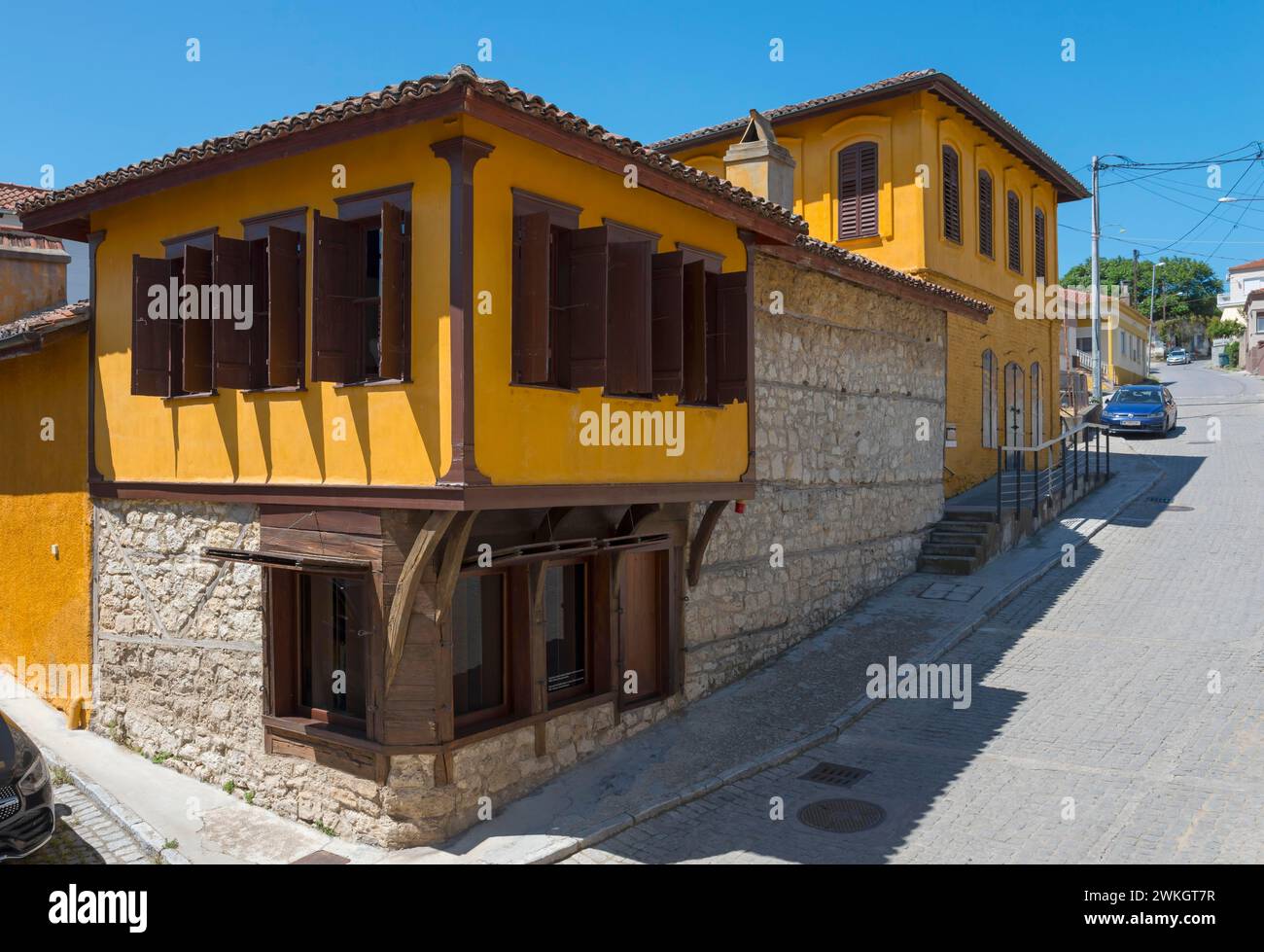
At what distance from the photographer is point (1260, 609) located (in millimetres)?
12648

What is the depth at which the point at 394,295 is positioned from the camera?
24.3 feet

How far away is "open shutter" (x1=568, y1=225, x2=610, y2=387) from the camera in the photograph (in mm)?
7637

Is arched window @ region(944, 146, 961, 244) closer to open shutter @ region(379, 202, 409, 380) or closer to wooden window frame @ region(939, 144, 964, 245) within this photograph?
wooden window frame @ region(939, 144, 964, 245)

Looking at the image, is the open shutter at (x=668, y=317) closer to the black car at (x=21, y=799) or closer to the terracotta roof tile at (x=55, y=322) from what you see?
the black car at (x=21, y=799)

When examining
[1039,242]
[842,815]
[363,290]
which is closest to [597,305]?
[363,290]

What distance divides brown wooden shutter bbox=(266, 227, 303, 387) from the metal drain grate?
590 centimetres

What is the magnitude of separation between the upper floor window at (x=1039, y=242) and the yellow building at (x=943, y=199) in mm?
1107

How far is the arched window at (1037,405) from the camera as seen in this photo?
840 inches

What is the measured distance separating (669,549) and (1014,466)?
12939 mm

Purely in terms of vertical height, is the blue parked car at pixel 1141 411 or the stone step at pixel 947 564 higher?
the blue parked car at pixel 1141 411

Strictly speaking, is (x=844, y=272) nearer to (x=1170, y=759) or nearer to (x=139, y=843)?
(x=1170, y=759)

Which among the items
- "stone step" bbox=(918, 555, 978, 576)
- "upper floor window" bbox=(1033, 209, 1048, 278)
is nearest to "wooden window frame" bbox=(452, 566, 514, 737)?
"stone step" bbox=(918, 555, 978, 576)

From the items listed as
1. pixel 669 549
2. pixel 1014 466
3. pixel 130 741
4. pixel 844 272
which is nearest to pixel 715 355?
pixel 669 549

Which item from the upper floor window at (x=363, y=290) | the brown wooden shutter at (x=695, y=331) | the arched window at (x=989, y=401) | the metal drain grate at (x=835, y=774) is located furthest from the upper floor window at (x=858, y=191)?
the upper floor window at (x=363, y=290)
